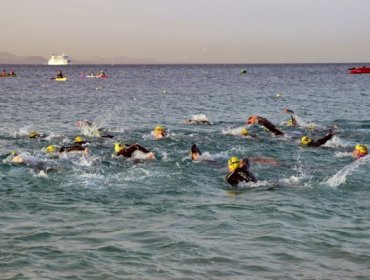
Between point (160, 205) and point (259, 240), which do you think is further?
point (160, 205)

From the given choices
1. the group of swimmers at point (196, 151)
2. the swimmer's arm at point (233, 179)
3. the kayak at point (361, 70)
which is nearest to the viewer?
the swimmer's arm at point (233, 179)

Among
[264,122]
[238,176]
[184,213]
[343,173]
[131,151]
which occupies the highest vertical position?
[264,122]

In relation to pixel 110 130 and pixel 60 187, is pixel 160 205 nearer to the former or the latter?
pixel 60 187

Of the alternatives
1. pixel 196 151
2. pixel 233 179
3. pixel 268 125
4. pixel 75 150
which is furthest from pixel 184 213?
pixel 268 125

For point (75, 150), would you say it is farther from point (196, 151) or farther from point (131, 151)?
point (196, 151)

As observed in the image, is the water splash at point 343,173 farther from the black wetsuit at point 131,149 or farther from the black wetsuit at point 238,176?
the black wetsuit at point 131,149

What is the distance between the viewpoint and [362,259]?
10.3 m

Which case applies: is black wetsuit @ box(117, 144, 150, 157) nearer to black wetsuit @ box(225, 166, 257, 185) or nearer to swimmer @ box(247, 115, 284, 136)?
black wetsuit @ box(225, 166, 257, 185)

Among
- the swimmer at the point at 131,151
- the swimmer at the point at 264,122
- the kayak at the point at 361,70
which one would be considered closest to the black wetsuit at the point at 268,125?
the swimmer at the point at 264,122

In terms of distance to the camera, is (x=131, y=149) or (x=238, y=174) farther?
(x=131, y=149)

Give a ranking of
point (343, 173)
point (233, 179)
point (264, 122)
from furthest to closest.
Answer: point (264, 122), point (343, 173), point (233, 179)

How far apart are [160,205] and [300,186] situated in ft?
15.3

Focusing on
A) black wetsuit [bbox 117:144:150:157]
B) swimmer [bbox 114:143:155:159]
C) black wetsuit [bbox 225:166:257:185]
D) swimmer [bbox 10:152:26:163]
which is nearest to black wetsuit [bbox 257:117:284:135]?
swimmer [bbox 114:143:155:159]

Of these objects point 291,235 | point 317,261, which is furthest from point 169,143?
point 317,261
